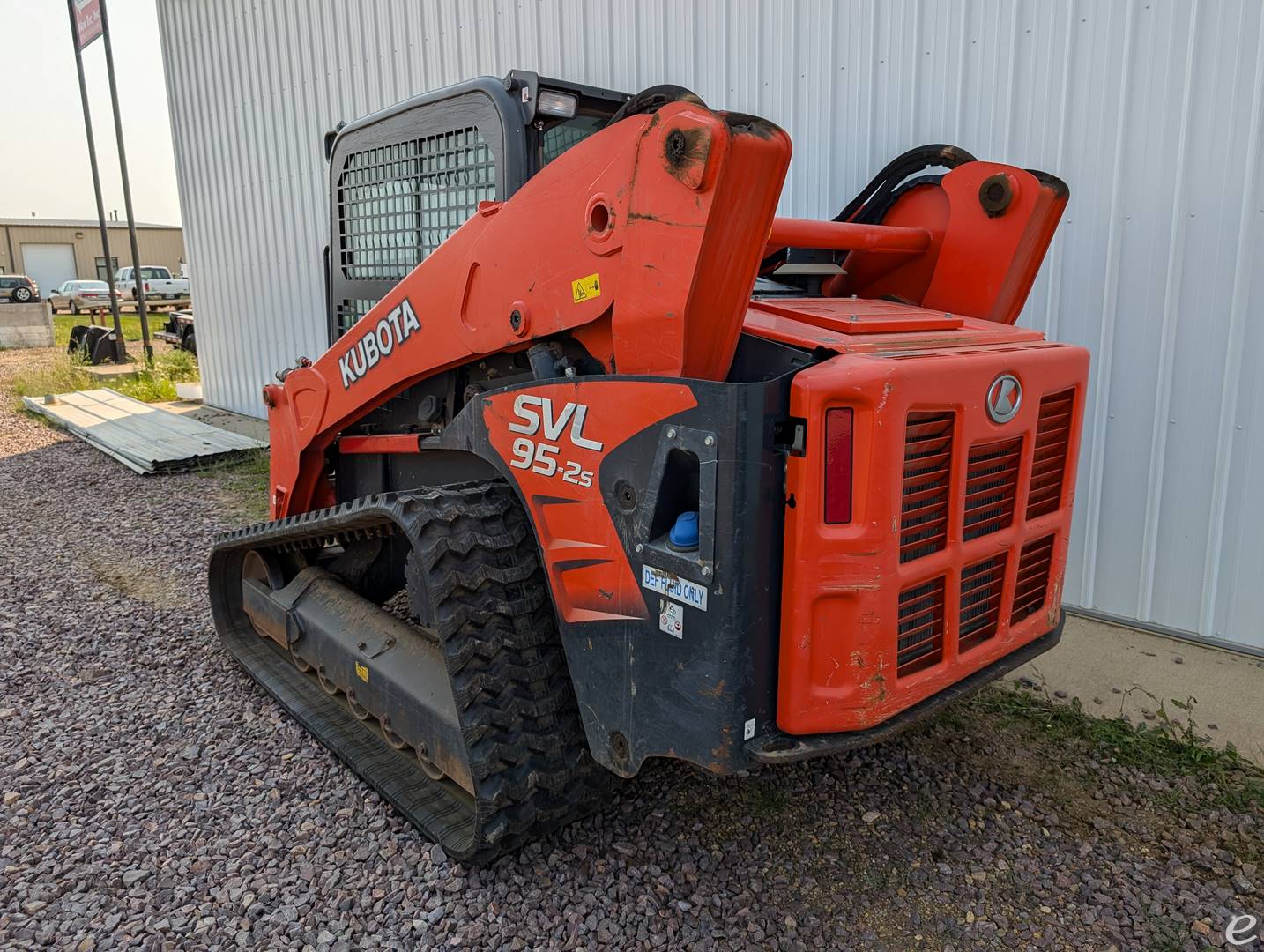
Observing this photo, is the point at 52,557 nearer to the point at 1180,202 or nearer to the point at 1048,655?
the point at 1048,655

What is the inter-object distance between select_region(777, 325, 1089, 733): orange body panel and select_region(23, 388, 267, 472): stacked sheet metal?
7.02 m

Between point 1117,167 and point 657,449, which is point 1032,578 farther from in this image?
point 1117,167

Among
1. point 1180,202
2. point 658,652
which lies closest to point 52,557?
point 658,652

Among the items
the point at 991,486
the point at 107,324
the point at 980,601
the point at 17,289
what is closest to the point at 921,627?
the point at 980,601

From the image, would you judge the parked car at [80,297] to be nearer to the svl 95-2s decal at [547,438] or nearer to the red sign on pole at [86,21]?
the red sign on pole at [86,21]

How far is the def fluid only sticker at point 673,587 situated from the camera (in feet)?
6.61

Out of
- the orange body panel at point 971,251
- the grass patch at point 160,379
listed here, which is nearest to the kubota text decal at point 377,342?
the orange body panel at point 971,251

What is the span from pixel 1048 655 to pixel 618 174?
9.28ft

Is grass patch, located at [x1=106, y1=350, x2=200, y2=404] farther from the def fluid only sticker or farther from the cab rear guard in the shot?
the cab rear guard

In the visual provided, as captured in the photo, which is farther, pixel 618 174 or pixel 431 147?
pixel 431 147

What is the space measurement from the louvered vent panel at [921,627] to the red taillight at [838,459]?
327mm

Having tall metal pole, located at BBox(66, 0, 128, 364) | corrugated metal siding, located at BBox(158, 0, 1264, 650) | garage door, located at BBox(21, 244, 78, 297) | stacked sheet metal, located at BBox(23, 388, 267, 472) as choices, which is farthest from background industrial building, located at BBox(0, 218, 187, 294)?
corrugated metal siding, located at BBox(158, 0, 1264, 650)

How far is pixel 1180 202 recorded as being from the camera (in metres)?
3.59

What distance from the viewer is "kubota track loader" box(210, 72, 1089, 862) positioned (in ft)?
6.45
